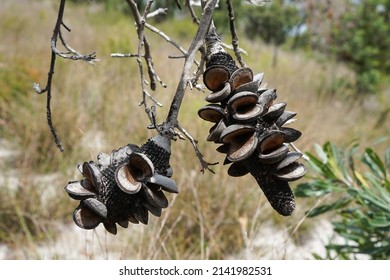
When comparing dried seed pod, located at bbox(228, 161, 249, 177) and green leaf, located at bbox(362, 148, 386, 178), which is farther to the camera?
green leaf, located at bbox(362, 148, 386, 178)

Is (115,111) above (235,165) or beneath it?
above

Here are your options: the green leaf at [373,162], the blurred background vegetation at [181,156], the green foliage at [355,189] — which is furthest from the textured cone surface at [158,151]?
the green leaf at [373,162]

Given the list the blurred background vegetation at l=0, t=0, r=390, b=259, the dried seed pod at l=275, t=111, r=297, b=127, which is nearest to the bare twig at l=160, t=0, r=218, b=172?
the dried seed pod at l=275, t=111, r=297, b=127

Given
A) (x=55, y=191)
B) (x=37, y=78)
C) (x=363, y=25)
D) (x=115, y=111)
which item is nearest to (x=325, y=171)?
(x=55, y=191)

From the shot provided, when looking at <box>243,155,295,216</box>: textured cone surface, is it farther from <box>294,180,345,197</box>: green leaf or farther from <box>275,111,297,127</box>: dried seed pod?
<box>294,180,345,197</box>: green leaf

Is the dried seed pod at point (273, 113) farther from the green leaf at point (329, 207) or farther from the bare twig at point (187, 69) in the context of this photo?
the green leaf at point (329, 207)

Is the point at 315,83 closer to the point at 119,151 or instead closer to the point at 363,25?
the point at 363,25
